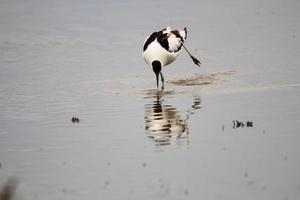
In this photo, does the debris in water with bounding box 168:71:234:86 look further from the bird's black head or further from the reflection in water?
the reflection in water

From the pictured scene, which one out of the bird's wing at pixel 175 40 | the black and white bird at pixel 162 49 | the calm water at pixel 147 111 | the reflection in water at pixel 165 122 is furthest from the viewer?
the bird's wing at pixel 175 40

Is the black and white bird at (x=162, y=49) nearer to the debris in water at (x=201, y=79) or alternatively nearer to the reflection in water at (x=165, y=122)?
the debris in water at (x=201, y=79)

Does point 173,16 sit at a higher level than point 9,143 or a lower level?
higher

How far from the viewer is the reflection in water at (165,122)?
40.9ft

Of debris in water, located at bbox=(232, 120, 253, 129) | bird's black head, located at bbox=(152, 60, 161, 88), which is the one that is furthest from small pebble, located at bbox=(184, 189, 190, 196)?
bird's black head, located at bbox=(152, 60, 161, 88)

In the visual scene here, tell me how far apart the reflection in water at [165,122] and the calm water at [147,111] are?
2 centimetres

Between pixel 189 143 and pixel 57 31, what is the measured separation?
13.5 metres

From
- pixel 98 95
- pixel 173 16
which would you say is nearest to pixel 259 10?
pixel 173 16

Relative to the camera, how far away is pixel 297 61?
18375mm

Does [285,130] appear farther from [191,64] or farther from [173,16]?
[173,16]

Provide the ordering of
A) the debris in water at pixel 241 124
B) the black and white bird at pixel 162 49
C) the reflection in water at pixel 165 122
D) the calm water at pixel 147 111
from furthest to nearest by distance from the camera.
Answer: the black and white bird at pixel 162 49 < the debris in water at pixel 241 124 < the reflection in water at pixel 165 122 < the calm water at pixel 147 111

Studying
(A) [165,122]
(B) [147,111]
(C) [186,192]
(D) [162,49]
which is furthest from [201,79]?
(C) [186,192]

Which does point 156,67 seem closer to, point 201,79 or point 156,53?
point 156,53

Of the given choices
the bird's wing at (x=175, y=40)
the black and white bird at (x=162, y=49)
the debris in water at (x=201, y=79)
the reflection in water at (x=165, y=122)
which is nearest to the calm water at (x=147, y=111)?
the reflection in water at (x=165, y=122)
